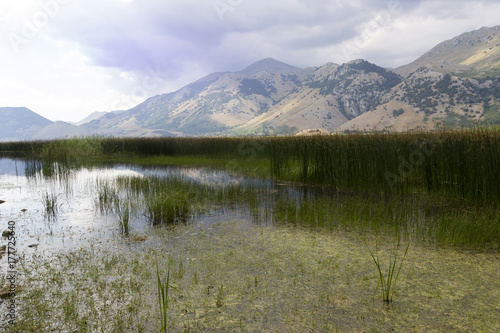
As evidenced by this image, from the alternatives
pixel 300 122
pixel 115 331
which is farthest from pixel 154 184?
pixel 300 122

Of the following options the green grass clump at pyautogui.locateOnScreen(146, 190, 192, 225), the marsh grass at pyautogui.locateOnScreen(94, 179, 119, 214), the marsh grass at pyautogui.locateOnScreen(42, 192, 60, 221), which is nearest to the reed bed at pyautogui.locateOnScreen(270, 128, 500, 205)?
the green grass clump at pyautogui.locateOnScreen(146, 190, 192, 225)

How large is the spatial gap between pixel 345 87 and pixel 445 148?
210 metres

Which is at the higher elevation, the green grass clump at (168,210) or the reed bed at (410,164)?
the reed bed at (410,164)

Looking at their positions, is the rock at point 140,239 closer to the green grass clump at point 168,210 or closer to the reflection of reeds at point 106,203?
the green grass clump at point 168,210

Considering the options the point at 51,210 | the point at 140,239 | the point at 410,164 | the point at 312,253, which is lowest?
the point at 312,253

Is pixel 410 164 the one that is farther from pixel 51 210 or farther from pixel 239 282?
pixel 51 210

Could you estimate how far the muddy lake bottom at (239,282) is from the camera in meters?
2.64

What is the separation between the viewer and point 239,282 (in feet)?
11.1

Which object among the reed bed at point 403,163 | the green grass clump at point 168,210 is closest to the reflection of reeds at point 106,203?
the green grass clump at point 168,210

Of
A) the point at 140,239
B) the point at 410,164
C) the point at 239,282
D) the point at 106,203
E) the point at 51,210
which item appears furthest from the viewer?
the point at 410,164

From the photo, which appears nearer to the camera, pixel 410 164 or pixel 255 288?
pixel 255 288

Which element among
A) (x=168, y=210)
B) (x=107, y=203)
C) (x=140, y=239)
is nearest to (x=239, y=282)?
(x=140, y=239)

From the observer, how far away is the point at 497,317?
2686 mm

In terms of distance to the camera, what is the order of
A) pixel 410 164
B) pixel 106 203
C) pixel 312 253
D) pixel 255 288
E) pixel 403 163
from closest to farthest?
1. pixel 255 288
2. pixel 312 253
3. pixel 106 203
4. pixel 410 164
5. pixel 403 163
